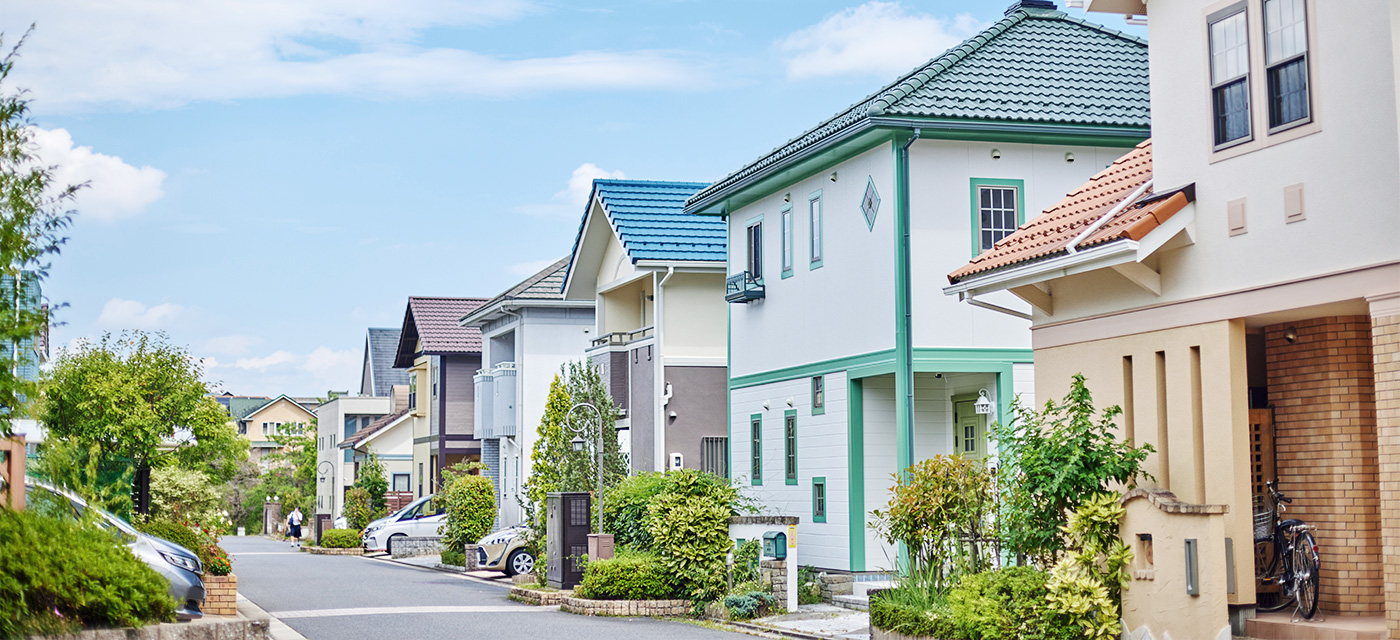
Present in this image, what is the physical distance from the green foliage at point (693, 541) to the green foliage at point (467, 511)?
1627 cm

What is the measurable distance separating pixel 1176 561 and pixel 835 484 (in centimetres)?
947

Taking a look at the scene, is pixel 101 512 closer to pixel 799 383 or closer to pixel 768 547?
pixel 768 547

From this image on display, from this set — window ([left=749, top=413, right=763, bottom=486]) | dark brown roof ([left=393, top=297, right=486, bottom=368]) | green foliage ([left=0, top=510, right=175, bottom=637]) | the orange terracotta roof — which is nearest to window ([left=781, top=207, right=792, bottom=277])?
window ([left=749, top=413, right=763, bottom=486])

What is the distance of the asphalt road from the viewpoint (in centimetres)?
1867

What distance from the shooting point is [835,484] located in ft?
73.3

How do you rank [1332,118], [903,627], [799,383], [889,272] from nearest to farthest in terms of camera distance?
[1332,118], [903,627], [889,272], [799,383]

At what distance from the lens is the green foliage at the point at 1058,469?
14.1m

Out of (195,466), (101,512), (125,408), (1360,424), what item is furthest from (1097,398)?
(195,466)

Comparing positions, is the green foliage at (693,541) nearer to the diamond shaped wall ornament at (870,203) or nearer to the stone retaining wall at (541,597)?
the stone retaining wall at (541,597)

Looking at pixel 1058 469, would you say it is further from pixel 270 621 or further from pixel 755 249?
pixel 755 249

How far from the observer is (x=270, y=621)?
19.6 meters

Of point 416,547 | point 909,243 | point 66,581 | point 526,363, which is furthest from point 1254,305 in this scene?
point 416,547

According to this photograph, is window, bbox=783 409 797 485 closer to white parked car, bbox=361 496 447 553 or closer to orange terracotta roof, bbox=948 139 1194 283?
orange terracotta roof, bbox=948 139 1194 283

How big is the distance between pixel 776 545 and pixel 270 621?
23.7 ft
